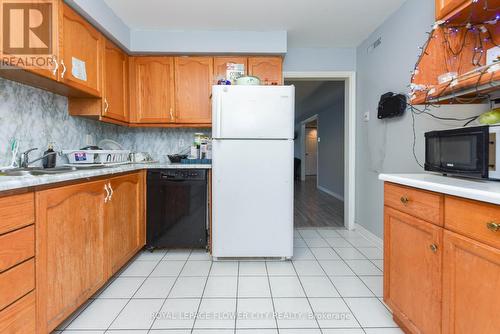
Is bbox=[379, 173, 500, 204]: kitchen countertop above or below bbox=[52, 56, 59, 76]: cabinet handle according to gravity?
below

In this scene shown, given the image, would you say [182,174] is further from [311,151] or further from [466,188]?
[311,151]

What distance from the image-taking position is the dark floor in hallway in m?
3.68

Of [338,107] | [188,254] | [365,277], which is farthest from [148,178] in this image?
[338,107]

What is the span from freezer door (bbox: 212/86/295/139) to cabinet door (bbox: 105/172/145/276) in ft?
2.78

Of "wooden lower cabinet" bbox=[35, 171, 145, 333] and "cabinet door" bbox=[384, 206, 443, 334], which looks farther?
"wooden lower cabinet" bbox=[35, 171, 145, 333]

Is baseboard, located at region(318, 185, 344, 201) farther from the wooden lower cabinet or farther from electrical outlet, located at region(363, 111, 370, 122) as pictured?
the wooden lower cabinet

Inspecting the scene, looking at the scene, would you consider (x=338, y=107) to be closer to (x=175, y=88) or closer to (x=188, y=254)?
(x=175, y=88)

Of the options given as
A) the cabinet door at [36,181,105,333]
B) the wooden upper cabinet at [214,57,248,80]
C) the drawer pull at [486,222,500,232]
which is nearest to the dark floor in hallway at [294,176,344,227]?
the wooden upper cabinet at [214,57,248,80]

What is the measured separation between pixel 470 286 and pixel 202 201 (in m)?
2.01

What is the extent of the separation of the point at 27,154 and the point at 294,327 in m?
1.99

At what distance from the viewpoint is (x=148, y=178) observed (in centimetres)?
250

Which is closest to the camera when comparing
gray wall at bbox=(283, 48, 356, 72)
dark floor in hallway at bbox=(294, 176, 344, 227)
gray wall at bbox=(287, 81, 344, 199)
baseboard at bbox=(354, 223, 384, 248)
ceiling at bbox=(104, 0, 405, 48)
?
ceiling at bbox=(104, 0, 405, 48)

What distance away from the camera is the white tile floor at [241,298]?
4.84 feet

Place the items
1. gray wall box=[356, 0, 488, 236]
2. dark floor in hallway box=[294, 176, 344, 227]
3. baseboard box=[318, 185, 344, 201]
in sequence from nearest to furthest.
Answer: gray wall box=[356, 0, 488, 236], dark floor in hallway box=[294, 176, 344, 227], baseboard box=[318, 185, 344, 201]
